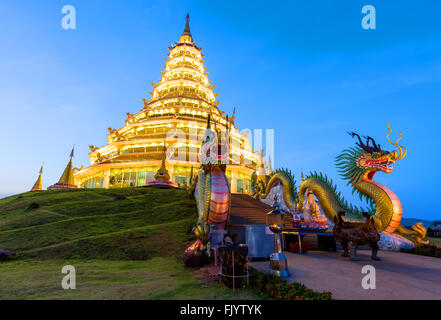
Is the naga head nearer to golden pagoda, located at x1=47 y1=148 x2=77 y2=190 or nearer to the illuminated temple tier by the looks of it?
the illuminated temple tier

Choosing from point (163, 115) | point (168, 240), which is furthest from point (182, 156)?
point (168, 240)

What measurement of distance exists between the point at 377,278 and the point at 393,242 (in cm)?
658

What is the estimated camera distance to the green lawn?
450cm

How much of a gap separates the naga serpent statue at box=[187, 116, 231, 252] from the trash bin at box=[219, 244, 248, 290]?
2303 mm

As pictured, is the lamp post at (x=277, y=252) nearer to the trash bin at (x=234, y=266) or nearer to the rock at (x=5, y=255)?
the trash bin at (x=234, y=266)

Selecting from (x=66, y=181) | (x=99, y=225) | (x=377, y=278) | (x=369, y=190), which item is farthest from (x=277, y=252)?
(x=66, y=181)

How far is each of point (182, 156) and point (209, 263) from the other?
63.4 ft

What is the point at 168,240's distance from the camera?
10016 mm

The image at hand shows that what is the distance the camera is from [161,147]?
88.3 ft

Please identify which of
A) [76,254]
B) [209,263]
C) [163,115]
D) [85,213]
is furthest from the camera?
[163,115]

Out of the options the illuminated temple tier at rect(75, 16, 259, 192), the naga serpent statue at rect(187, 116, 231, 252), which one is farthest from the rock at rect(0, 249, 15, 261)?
the illuminated temple tier at rect(75, 16, 259, 192)

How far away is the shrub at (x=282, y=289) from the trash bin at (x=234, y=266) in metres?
0.34

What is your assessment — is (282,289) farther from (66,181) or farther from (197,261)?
(66,181)
